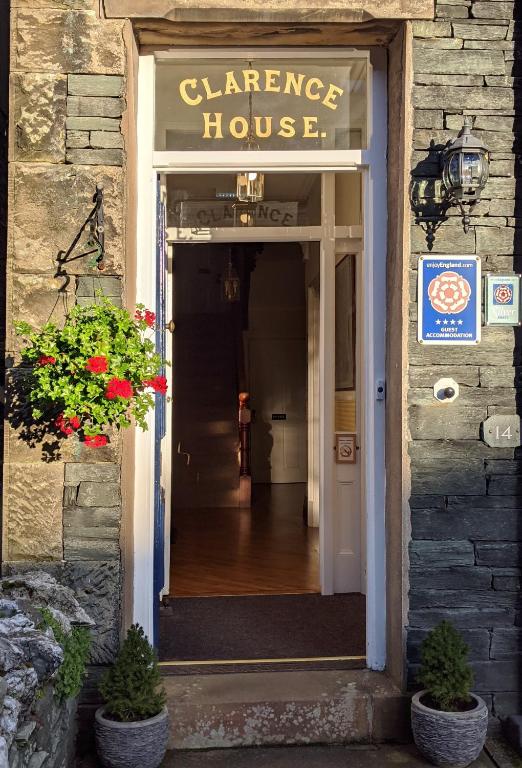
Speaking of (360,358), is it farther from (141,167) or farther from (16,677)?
(16,677)

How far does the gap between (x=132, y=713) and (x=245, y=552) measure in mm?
3785

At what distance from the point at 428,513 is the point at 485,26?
96.4 inches

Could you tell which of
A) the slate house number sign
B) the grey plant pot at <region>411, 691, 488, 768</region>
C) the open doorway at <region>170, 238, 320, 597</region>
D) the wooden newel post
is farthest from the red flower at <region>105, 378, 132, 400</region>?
the open doorway at <region>170, 238, 320, 597</region>

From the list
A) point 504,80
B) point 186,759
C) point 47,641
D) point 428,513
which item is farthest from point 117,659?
point 504,80

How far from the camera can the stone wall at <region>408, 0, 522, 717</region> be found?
3.94m

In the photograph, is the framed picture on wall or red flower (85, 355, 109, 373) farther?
the framed picture on wall

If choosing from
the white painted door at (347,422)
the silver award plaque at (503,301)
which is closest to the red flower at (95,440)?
the silver award plaque at (503,301)

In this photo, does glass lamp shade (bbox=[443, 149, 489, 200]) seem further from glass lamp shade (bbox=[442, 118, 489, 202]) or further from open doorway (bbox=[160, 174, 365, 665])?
open doorway (bbox=[160, 174, 365, 665])

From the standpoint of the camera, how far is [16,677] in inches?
96.5

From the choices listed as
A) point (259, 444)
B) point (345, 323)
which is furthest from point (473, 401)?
point (259, 444)

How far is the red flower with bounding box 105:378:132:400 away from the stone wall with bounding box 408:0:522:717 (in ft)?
4.67

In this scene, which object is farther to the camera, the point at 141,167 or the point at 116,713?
the point at 141,167

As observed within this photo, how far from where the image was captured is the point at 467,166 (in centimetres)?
374

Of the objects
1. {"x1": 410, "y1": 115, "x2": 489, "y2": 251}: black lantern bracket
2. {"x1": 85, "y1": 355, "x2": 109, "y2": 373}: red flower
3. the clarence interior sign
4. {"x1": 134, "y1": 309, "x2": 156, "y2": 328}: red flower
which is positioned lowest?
{"x1": 85, "y1": 355, "x2": 109, "y2": 373}: red flower
